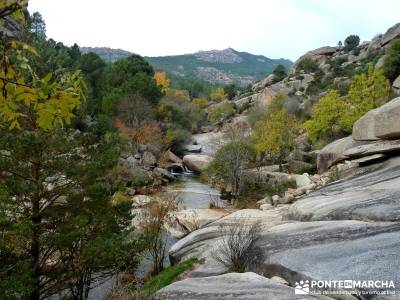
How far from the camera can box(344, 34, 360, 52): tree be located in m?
91.3

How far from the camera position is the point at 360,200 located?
12.6 metres

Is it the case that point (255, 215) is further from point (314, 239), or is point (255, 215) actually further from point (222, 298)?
point (222, 298)

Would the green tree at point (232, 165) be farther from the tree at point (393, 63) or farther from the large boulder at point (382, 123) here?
the tree at point (393, 63)

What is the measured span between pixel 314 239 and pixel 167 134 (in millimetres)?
41880

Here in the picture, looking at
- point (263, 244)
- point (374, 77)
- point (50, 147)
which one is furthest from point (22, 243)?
point (374, 77)

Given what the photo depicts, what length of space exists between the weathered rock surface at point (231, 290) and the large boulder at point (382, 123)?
14482mm

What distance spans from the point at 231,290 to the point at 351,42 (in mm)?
94596

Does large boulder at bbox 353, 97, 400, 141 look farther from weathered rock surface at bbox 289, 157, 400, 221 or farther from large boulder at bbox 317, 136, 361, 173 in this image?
weathered rock surface at bbox 289, 157, 400, 221

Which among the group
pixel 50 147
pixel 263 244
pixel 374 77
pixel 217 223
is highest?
pixel 374 77

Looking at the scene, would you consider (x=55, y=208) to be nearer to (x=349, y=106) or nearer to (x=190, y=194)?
(x=190, y=194)

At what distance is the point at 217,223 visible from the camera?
1709cm

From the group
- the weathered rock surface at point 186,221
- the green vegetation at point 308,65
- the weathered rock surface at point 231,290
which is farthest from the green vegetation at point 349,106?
the green vegetation at point 308,65

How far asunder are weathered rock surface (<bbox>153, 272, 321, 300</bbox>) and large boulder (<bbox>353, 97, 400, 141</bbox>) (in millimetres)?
14482

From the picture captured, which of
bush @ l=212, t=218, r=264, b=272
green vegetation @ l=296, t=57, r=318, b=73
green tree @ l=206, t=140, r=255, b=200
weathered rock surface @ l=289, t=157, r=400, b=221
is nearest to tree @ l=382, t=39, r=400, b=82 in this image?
green tree @ l=206, t=140, r=255, b=200
